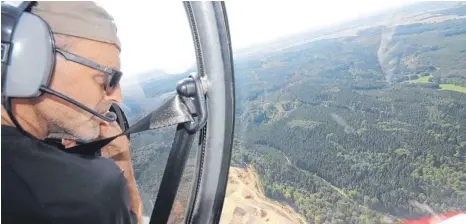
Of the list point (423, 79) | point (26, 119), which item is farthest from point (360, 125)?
point (26, 119)

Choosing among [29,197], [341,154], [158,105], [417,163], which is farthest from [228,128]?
[417,163]

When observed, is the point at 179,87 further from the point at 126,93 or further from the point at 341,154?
the point at 341,154

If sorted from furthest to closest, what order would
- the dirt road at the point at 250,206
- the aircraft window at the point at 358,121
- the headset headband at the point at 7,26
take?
the aircraft window at the point at 358,121
the dirt road at the point at 250,206
the headset headband at the point at 7,26

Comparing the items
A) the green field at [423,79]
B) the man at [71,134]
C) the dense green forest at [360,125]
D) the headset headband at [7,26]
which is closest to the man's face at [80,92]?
the man at [71,134]

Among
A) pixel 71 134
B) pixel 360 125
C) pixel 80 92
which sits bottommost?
pixel 360 125

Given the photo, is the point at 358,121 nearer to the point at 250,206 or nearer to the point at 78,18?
the point at 250,206

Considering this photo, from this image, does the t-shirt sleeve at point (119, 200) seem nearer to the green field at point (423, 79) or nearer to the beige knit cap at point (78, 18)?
the beige knit cap at point (78, 18)

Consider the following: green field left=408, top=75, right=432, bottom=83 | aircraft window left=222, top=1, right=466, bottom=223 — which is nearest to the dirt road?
aircraft window left=222, top=1, right=466, bottom=223
